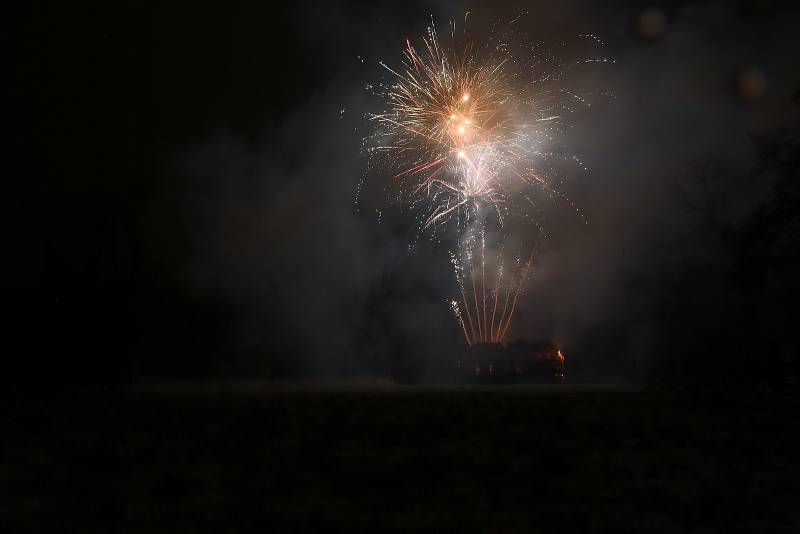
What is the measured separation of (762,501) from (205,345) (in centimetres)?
3355

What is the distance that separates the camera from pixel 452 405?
14766 millimetres

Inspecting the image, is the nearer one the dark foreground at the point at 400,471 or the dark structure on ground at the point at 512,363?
the dark foreground at the point at 400,471

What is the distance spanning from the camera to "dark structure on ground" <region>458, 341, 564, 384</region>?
29500mm

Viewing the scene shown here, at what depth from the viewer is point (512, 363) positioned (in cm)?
2950

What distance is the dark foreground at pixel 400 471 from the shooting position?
5.30m

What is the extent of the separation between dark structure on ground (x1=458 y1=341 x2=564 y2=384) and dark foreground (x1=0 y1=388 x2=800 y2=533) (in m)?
16.5

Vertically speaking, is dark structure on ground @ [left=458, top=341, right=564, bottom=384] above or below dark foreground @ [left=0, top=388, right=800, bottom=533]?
above

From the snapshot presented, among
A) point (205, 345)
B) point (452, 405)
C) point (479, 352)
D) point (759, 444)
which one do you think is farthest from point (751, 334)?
point (205, 345)

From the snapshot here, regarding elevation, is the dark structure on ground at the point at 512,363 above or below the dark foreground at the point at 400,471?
above

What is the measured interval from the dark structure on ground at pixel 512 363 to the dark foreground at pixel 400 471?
16475 millimetres

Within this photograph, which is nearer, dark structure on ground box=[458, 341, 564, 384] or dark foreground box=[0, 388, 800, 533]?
dark foreground box=[0, 388, 800, 533]

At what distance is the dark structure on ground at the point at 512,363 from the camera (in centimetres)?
2950

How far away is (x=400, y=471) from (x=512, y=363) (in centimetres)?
2292

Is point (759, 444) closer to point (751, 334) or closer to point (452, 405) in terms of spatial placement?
point (452, 405)
